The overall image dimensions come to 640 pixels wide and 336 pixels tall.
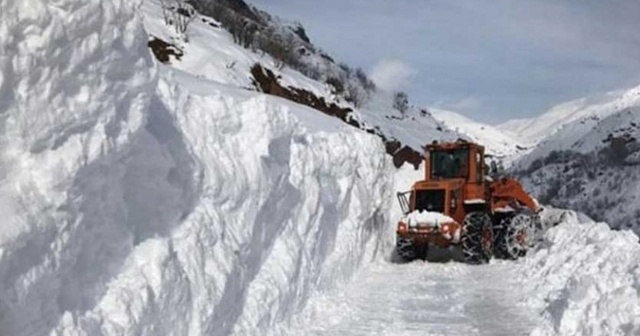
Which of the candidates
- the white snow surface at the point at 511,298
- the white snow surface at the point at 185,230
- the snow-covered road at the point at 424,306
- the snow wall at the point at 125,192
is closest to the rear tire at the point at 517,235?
the white snow surface at the point at 511,298

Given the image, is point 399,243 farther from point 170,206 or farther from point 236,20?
point 236,20

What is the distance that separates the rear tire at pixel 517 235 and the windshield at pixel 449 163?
58.9 inches

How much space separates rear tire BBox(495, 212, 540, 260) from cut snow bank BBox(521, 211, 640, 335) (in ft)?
5.06

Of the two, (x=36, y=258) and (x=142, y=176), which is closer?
(x=36, y=258)

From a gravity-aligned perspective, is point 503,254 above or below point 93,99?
below

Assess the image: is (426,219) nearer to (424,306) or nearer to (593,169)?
(424,306)

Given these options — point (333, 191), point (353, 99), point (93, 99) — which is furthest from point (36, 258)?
point (353, 99)

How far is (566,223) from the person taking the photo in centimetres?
1694

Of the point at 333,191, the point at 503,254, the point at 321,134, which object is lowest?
the point at 503,254

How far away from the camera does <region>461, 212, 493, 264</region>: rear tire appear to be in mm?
16422

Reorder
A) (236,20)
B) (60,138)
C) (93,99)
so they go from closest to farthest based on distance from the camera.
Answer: (60,138) < (93,99) < (236,20)

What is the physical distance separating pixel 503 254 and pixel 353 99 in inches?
1139

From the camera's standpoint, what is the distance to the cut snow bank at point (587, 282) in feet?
25.3

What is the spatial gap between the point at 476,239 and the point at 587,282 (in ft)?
23.7
